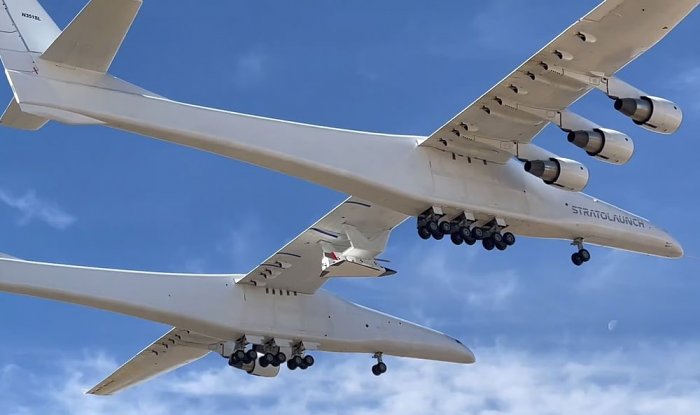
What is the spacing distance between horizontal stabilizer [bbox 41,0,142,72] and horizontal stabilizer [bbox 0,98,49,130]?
6.75ft

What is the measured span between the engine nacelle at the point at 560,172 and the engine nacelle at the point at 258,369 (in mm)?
8719

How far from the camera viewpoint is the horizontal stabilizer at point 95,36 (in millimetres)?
20000

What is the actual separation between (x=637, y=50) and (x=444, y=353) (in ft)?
37.0

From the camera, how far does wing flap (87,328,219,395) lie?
1193 inches

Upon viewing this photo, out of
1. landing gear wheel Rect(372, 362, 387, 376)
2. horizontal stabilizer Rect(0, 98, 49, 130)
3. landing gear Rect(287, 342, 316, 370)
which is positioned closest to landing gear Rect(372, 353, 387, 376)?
landing gear wheel Rect(372, 362, 387, 376)

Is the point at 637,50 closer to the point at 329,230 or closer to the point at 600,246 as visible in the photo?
the point at 600,246

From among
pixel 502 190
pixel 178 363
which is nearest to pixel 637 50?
pixel 502 190

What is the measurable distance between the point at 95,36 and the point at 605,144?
936 centimetres

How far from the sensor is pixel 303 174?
23.0m

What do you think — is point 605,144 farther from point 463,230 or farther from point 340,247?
point 340,247

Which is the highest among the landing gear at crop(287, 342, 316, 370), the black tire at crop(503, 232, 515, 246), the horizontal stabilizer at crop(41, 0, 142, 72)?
the horizontal stabilizer at crop(41, 0, 142, 72)

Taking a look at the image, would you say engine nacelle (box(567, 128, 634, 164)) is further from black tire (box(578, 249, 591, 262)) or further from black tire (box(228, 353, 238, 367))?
black tire (box(228, 353, 238, 367))

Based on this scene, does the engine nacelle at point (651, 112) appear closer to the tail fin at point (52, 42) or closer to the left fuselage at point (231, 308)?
the tail fin at point (52, 42)

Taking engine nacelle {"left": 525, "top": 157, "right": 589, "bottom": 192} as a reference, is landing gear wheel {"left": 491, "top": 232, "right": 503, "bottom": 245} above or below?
below
